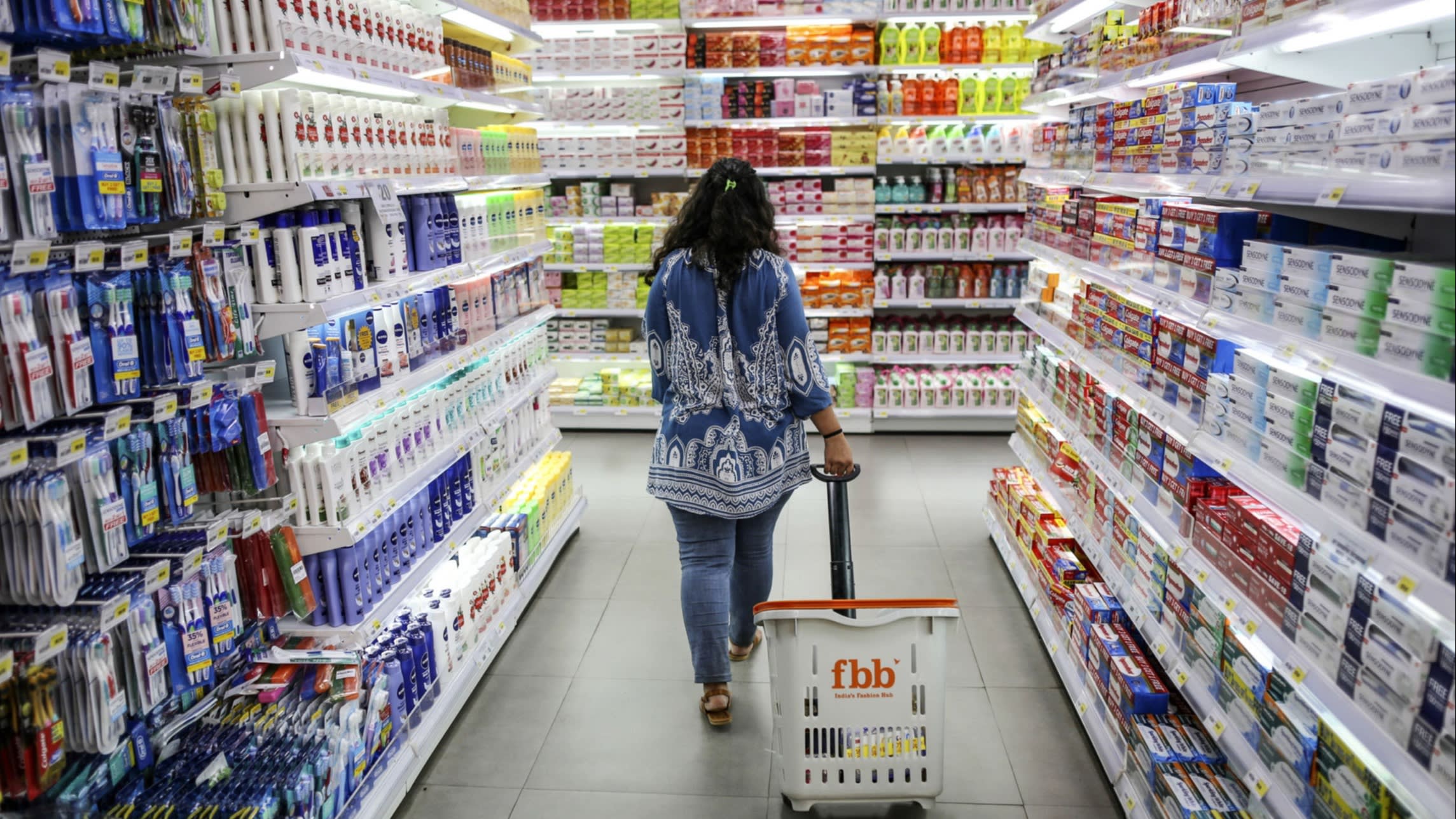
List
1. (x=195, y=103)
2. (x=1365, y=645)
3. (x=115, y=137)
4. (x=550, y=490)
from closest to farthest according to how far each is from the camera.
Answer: (x=1365, y=645) → (x=115, y=137) → (x=195, y=103) → (x=550, y=490)

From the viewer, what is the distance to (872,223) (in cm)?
741

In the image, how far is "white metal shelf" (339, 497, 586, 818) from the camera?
2.96 metres

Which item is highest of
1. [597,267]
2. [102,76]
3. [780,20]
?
[780,20]

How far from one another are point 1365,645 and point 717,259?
1987mm

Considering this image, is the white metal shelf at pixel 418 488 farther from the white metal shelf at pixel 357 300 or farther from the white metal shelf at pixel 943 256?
the white metal shelf at pixel 943 256

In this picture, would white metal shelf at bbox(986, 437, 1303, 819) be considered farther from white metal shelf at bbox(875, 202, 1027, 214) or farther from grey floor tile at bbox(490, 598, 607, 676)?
white metal shelf at bbox(875, 202, 1027, 214)

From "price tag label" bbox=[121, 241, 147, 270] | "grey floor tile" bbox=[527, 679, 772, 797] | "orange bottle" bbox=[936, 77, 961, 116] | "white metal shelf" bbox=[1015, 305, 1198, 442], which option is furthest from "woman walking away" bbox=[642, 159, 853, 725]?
Result: "orange bottle" bbox=[936, 77, 961, 116]

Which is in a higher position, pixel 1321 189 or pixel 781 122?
pixel 781 122

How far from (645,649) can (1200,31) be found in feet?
9.61

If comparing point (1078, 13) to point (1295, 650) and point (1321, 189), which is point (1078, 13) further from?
point (1295, 650)

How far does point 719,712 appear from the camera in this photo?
11.6 ft

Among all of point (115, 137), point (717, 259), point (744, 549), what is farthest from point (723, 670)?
point (115, 137)

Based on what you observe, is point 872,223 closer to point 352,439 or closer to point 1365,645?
point 352,439

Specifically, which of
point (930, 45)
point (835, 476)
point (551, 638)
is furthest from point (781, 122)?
point (835, 476)
